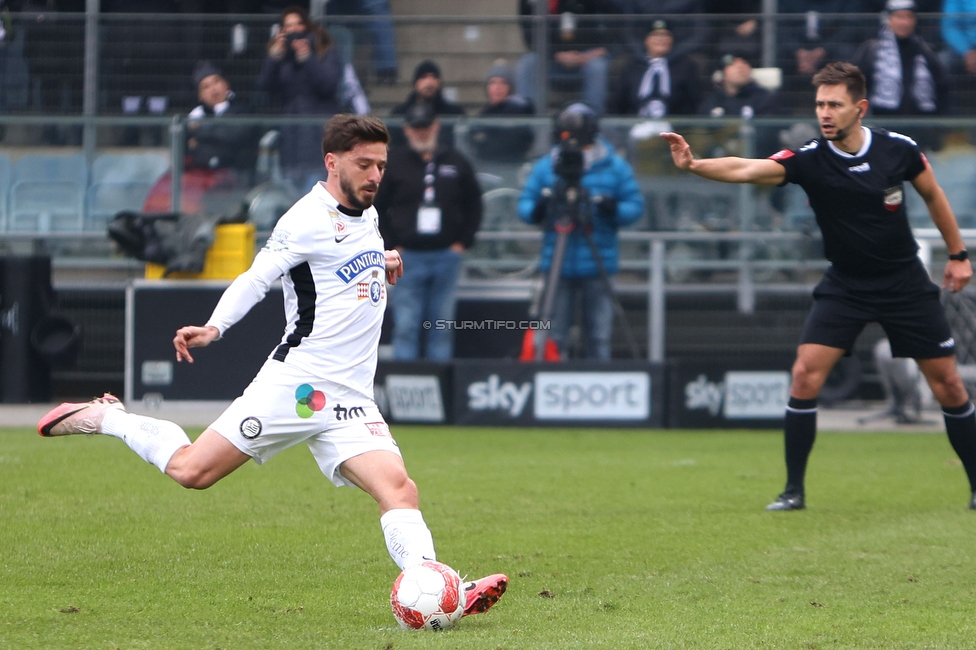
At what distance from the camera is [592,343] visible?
40.0 ft

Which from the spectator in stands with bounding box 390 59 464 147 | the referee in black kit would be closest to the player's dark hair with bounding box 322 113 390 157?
the referee in black kit

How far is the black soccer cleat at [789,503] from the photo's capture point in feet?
24.3

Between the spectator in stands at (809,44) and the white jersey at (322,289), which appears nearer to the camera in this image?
the white jersey at (322,289)

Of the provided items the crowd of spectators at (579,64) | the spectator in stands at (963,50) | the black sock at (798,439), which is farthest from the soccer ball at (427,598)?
the spectator in stands at (963,50)

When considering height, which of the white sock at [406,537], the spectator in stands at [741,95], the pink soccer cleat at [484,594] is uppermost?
the spectator in stands at [741,95]

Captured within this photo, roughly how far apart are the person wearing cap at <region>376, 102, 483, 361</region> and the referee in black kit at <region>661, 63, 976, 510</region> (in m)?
5.40

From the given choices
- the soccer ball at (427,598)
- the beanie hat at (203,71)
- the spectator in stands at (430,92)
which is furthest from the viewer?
the beanie hat at (203,71)

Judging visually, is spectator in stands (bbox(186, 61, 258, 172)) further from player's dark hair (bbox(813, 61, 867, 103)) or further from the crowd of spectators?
player's dark hair (bbox(813, 61, 867, 103))

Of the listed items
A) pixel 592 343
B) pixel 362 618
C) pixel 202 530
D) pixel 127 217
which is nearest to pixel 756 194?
pixel 592 343

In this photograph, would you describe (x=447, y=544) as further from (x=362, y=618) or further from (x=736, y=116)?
(x=736, y=116)

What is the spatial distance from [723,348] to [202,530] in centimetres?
734

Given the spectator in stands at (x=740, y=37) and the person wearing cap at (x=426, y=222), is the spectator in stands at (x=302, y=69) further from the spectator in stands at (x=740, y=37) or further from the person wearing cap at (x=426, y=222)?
the spectator in stands at (x=740, y=37)

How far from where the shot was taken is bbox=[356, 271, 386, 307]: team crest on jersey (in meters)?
4.95

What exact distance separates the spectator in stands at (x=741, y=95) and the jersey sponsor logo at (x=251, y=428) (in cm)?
978
